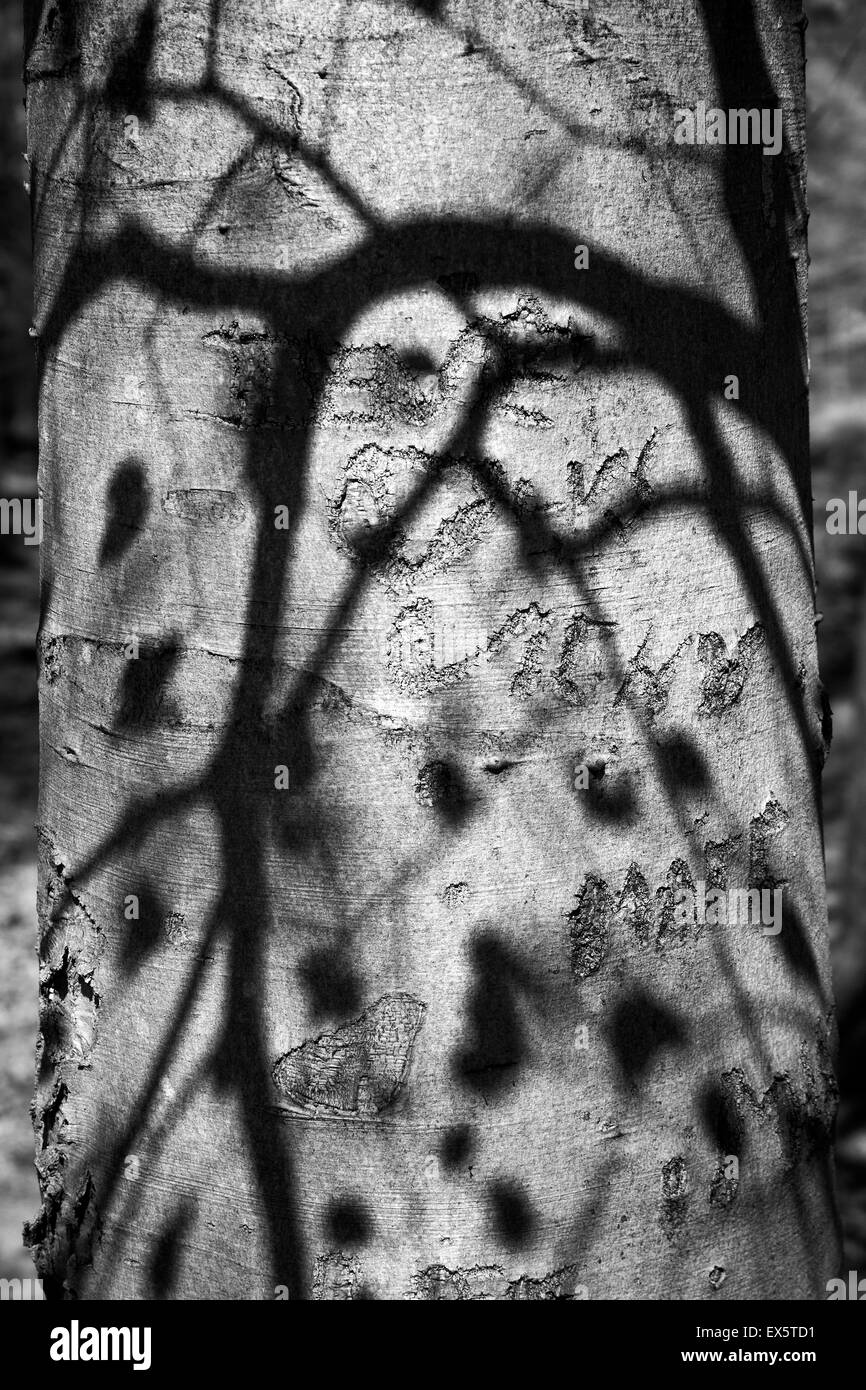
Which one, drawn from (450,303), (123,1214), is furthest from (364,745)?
(123,1214)

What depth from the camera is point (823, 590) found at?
37.2 feet

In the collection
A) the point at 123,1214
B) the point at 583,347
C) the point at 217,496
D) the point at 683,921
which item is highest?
the point at 583,347

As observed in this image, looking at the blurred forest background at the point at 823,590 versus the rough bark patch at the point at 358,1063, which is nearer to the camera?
the rough bark patch at the point at 358,1063

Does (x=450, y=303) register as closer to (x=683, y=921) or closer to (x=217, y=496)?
(x=217, y=496)

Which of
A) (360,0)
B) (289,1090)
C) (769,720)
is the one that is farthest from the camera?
(769,720)

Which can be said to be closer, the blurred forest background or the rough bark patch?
the rough bark patch

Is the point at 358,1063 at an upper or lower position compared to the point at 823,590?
lower

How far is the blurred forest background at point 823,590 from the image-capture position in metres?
4.69

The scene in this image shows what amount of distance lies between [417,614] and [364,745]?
124 mm

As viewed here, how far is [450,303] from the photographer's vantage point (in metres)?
1.06

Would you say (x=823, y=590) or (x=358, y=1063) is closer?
(x=358, y=1063)

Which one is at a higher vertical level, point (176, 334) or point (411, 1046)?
point (176, 334)

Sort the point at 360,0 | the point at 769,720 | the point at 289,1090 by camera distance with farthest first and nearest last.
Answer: the point at 769,720 < the point at 289,1090 < the point at 360,0

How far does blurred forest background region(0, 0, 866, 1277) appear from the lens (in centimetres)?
469
